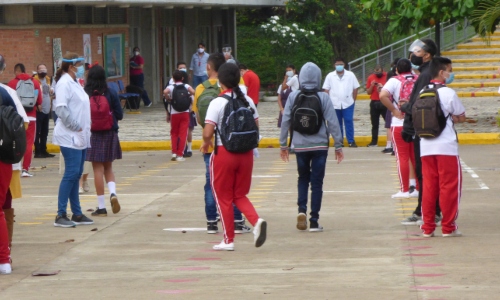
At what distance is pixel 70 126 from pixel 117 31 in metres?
21.7

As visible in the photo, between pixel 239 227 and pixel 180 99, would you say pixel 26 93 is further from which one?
pixel 239 227

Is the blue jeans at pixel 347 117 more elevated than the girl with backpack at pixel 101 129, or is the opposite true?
A: the girl with backpack at pixel 101 129

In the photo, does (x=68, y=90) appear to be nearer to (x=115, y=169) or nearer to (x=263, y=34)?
(x=115, y=169)

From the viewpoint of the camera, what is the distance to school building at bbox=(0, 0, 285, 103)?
28516 millimetres

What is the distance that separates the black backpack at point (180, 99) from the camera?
19.1 metres

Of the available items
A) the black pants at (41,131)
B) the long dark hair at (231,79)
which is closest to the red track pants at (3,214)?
the long dark hair at (231,79)

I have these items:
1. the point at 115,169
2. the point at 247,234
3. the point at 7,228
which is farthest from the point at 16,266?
the point at 115,169

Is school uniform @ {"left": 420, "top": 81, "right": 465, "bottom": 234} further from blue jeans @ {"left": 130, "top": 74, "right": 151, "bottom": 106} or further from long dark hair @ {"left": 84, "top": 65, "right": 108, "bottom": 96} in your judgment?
blue jeans @ {"left": 130, "top": 74, "right": 151, "bottom": 106}

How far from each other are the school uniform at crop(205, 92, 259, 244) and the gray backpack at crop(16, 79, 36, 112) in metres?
8.30

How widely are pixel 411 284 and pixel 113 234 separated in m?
4.04

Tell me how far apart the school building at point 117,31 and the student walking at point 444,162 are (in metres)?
19.0

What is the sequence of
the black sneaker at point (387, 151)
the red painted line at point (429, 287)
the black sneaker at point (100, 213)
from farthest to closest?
the black sneaker at point (387, 151)
the black sneaker at point (100, 213)
the red painted line at point (429, 287)

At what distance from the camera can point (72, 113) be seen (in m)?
11.3

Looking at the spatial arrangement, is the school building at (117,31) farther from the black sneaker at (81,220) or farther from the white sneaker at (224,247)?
the white sneaker at (224,247)
